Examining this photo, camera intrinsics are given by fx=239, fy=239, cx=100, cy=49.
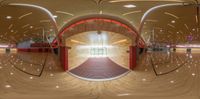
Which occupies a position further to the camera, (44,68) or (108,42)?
(44,68)

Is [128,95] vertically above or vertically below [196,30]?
below

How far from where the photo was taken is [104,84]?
46 centimetres

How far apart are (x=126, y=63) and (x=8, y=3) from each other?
272 mm

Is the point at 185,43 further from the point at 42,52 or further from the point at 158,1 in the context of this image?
the point at 42,52

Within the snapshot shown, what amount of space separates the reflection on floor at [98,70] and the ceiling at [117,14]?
8 cm

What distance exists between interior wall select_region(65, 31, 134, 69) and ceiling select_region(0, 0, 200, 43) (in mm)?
52

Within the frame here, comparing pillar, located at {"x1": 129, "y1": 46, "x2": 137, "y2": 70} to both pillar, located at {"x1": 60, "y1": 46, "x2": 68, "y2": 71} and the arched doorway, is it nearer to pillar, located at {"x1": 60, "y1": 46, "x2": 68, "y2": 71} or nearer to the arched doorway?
the arched doorway

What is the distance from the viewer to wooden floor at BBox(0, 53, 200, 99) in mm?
441

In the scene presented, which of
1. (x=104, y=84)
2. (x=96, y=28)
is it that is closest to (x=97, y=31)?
(x=96, y=28)

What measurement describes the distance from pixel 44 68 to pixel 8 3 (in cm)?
15

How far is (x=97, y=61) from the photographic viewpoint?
428 millimetres

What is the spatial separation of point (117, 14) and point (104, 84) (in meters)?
0.14

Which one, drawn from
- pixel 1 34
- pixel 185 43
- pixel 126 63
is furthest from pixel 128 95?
pixel 1 34

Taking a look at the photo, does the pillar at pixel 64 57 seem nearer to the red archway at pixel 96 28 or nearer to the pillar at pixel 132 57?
the red archway at pixel 96 28
